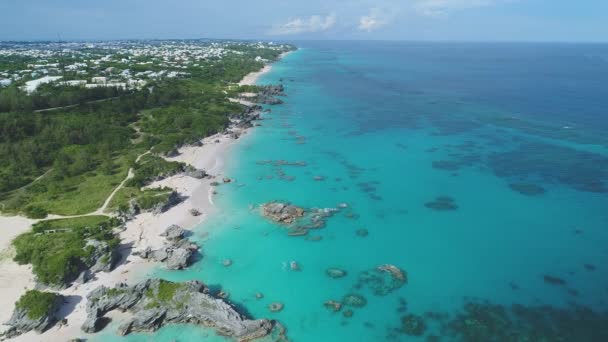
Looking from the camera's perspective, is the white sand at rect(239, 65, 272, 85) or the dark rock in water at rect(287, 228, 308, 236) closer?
the dark rock in water at rect(287, 228, 308, 236)

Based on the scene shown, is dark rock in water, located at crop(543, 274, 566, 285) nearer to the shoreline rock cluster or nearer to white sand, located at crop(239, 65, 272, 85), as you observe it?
the shoreline rock cluster

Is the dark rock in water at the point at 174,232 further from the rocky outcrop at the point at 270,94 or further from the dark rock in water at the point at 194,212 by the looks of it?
the rocky outcrop at the point at 270,94

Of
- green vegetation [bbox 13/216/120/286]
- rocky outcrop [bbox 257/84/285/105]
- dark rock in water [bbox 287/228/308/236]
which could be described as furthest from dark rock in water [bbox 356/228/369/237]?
rocky outcrop [bbox 257/84/285/105]

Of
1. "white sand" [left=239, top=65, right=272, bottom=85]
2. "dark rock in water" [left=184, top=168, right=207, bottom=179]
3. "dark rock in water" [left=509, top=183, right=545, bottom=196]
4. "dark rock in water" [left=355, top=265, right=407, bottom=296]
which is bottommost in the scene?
"dark rock in water" [left=355, top=265, right=407, bottom=296]

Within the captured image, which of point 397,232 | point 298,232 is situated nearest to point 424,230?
point 397,232

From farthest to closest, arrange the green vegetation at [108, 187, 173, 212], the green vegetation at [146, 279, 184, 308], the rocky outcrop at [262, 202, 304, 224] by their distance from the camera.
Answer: the green vegetation at [108, 187, 173, 212] → the rocky outcrop at [262, 202, 304, 224] → the green vegetation at [146, 279, 184, 308]

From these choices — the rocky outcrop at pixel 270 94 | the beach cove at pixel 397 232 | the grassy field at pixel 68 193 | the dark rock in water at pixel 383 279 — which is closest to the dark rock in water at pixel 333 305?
the beach cove at pixel 397 232
